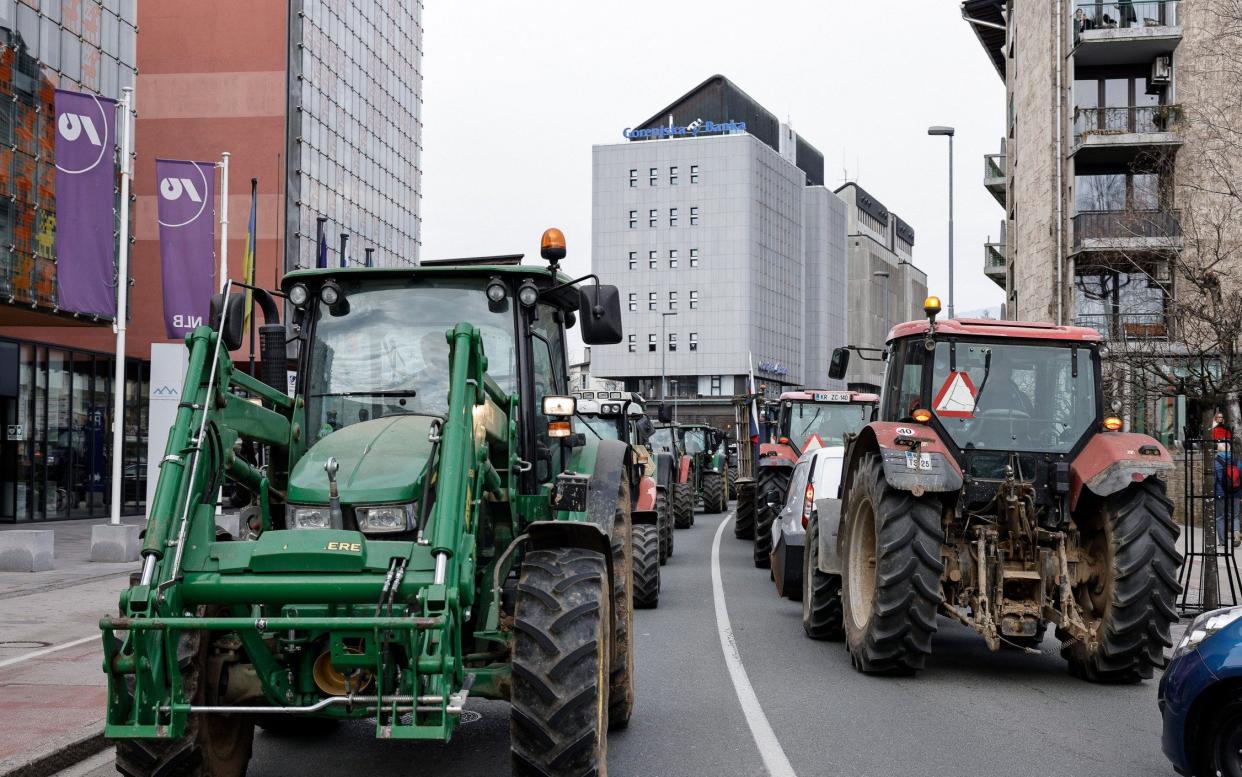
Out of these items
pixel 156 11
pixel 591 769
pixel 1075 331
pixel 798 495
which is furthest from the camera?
pixel 156 11

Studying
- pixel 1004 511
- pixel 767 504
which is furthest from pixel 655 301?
pixel 1004 511

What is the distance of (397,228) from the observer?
2776 inches

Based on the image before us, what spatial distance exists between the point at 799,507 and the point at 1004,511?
4.09 meters

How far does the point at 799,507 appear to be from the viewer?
47.4ft

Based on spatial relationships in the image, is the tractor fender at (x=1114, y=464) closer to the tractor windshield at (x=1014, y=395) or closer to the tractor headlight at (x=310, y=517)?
the tractor windshield at (x=1014, y=395)

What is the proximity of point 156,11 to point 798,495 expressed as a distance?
4597 cm

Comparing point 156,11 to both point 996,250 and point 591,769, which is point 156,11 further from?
point 591,769

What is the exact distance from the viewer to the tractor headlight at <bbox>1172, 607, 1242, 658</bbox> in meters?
6.55

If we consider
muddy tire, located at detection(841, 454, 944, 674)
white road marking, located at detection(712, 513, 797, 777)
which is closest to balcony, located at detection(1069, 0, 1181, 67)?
white road marking, located at detection(712, 513, 797, 777)

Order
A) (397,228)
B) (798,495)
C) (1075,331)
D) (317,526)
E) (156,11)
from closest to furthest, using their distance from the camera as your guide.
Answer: (317,526) < (1075,331) < (798,495) < (156,11) < (397,228)

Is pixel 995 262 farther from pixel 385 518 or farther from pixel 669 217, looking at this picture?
pixel 669 217

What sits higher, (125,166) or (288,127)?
(288,127)

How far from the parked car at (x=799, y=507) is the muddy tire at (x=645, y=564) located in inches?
56.8

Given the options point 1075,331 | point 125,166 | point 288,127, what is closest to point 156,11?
point 288,127
